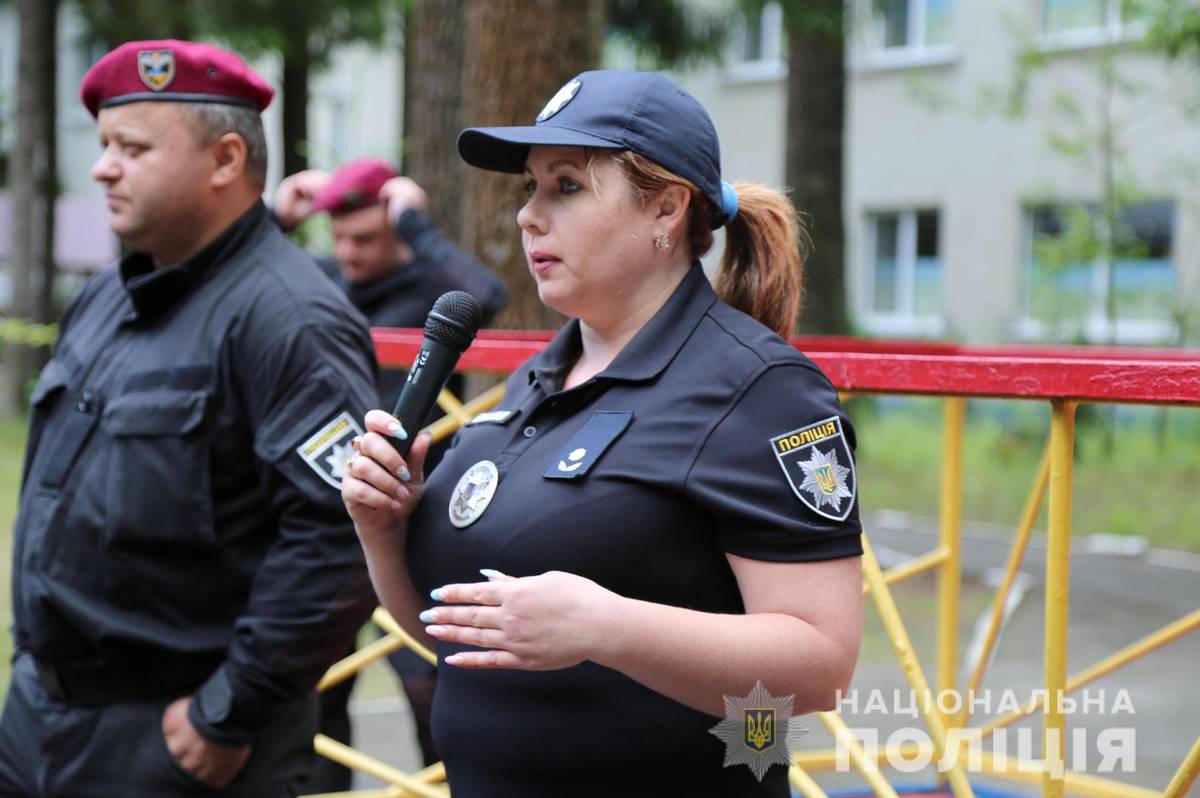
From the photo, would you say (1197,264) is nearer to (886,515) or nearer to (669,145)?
(886,515)

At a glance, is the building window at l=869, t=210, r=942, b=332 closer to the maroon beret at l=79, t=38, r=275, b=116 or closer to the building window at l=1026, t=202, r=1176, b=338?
the building window at l=1026, t=202, r=1176, b=338

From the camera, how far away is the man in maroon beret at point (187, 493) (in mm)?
2695

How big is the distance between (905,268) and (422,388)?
18.7m

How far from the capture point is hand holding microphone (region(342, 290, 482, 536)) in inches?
78.1

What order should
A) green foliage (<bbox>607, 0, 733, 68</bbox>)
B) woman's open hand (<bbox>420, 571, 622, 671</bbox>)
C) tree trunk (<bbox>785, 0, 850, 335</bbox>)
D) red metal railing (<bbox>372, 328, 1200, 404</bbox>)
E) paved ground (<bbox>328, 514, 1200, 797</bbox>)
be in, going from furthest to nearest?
1. green foliage (<bbox>607, 0, 733, 68</bbox>)
2. tree trunk (<bbox>785, 0, 850, 335</bbox>)
3. paved ground (<bbox>328, 514, 1200, 797</bbox>)
4. red metal railing (<bbox>372, 328, 1200, 404</bbox>)
5. woman's open hand (<bbox>420, 571, 622, 671</bbox>)

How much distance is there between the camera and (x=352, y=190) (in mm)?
4668

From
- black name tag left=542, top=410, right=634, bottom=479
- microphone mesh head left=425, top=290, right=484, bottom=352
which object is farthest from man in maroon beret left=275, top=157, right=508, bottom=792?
black name tag left=542, top=410, right=634, bottom=479

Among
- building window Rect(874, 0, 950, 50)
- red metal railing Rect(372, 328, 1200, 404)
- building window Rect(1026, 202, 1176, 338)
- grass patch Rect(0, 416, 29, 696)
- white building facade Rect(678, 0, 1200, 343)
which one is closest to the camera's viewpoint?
red metal railing Rect(372, 328, 1200, 404)

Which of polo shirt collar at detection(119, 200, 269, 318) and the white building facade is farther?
the white building facade

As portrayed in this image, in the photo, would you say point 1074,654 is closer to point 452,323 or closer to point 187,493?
point 187,493

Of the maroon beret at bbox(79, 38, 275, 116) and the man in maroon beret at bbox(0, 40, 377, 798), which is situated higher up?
the maroon beret at bbox(79, 38, 275, 116)

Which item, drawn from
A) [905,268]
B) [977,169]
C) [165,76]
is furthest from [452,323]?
[905,268]

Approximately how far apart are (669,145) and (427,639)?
88 cm

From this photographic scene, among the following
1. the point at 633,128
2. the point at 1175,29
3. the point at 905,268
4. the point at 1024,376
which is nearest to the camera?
the point at 633,128
